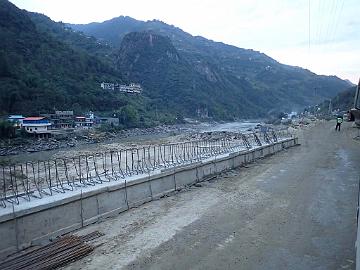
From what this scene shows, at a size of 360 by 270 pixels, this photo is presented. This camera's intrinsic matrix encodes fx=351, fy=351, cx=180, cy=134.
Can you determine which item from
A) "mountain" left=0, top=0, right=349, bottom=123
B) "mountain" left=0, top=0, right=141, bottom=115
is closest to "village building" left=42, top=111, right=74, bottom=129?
"mountain" left=0, top=0, right=349, bottom=123

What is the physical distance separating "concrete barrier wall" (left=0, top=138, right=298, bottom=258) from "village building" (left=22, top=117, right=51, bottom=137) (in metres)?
52.5

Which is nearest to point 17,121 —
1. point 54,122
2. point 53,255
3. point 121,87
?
point 54,122

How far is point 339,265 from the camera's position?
7020mm

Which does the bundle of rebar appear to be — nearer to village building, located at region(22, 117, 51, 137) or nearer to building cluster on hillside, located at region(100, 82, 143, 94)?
village building, located at region(22, 117, 51, 137)

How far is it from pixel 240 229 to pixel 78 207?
4188mm

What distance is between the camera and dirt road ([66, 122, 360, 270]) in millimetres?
7215

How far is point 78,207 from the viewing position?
8.91 m

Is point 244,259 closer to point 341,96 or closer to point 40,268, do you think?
point 40,268

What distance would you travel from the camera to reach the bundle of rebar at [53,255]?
22.2 feet

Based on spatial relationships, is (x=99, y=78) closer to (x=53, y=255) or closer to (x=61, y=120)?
(x=61, y=120)

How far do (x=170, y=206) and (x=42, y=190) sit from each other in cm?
384

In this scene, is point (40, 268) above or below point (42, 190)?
below

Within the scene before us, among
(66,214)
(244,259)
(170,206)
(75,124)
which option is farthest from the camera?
(75,124)

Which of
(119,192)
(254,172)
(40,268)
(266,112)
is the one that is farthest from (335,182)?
(266,112)
